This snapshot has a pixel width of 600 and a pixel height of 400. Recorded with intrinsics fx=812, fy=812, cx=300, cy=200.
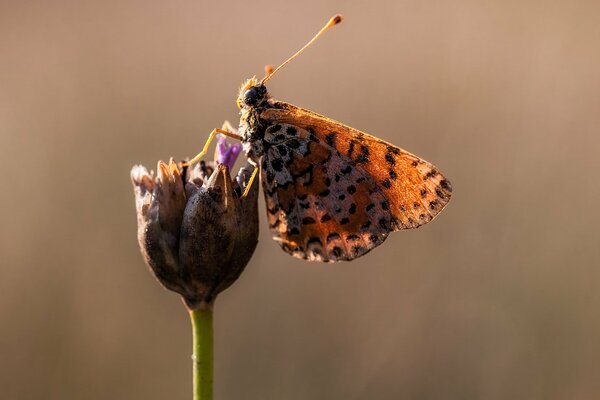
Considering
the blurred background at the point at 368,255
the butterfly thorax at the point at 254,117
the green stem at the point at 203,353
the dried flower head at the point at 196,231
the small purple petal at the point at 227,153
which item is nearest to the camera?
the green stem at the point at 203,353

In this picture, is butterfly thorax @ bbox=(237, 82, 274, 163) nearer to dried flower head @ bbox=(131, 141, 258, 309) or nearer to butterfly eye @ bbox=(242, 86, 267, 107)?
butterfly eye @ bbox=(242, 86, 267, 107)

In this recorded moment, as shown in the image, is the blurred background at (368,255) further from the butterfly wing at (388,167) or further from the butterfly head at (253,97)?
the butterfly head at (253,97)

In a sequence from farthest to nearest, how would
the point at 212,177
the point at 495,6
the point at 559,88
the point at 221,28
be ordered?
the point at 221,28 → the point at 495,6 → the point at 559,88 → the point at 212,177

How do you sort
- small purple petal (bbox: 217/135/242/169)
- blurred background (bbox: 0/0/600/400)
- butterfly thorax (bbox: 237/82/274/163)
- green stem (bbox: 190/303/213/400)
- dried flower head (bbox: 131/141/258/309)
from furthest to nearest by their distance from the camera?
blurred background (bbox: 0/0/600/400), butterfly thorax (bbox: 237/82/274/163), small purple petal (bbox: 217/135/242/169), dried flower head (bbox: 131/141/258/309), green stem (bbox: 190/303/213/400)

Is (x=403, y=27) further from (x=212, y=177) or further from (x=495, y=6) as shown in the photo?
(x=212, y=177)

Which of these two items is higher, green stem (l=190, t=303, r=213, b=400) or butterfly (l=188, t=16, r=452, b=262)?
butterfly (l=188, t=16, r=452, b=262)

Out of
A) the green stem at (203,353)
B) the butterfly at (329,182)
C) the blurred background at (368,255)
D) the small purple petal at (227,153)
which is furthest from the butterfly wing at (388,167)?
the blurred background at (368,255)

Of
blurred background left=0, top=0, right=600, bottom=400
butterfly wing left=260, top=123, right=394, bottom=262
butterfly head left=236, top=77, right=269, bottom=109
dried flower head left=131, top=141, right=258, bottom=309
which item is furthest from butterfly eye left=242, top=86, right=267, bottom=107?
blurred background left=0, top=0, right=600, bottom=400

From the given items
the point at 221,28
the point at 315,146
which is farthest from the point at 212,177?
the point at 221,28
